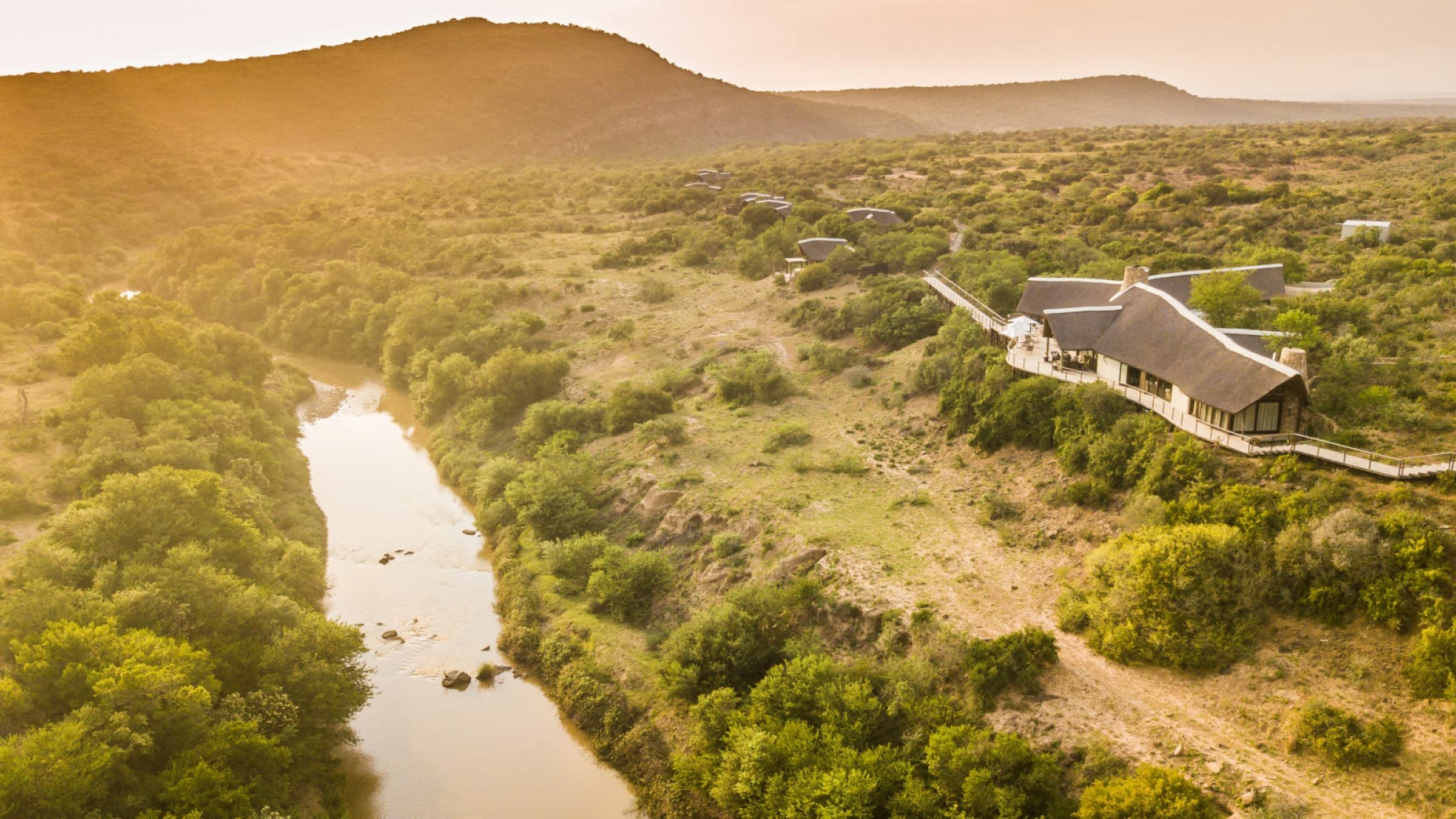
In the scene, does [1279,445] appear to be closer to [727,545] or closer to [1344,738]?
[1344,738]

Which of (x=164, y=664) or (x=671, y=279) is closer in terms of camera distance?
(x=164, y=664)

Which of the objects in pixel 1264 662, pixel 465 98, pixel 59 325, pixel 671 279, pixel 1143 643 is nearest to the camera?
pixel 1264 662

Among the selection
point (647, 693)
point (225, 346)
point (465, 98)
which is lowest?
point (647, 693)

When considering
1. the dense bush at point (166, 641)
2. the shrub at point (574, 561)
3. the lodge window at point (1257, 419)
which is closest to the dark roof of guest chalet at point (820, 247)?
the shrub at point (574, 561)

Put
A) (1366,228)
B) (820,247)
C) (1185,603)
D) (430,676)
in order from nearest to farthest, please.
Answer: (1185,603), (430,676), (1366,228), (820,247)

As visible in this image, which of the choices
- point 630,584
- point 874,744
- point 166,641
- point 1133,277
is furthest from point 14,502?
point 1133,277

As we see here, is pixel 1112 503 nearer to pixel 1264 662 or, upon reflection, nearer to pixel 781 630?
pixel 1264 662

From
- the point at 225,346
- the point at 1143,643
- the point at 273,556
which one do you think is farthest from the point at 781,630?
the point at 225,346
